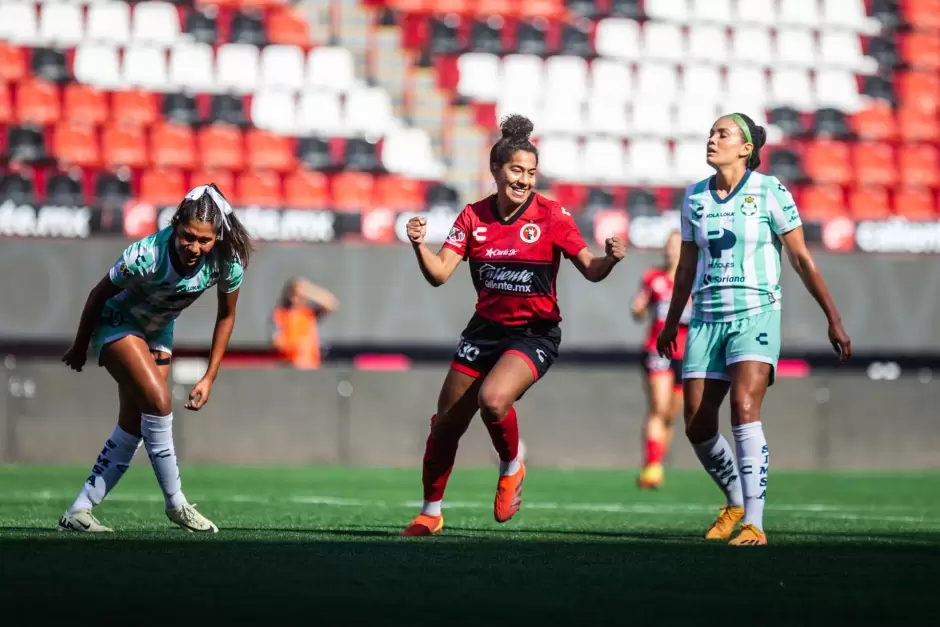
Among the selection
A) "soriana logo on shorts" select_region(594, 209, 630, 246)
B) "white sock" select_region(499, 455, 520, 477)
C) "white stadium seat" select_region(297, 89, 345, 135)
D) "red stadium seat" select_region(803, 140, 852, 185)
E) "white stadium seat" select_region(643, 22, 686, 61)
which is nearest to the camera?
"white sock" select_region(499, 455, 520, 477)

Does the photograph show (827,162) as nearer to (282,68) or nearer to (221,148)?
(282,68)

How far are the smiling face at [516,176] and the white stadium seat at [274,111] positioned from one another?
1161cm

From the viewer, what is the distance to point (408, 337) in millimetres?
17281

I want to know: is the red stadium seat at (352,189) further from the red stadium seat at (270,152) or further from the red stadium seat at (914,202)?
the red stadium seat at (914,202)

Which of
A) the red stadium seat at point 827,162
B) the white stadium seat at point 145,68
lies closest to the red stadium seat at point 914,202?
the red stadium seat at point 827,162

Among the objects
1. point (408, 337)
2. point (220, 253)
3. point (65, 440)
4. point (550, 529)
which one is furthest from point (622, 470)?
point (220, 253)

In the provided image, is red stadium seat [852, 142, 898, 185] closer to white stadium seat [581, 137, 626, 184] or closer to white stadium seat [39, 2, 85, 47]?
white stadium seat [581, 137, 626, 184]

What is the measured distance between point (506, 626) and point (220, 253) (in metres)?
3.39

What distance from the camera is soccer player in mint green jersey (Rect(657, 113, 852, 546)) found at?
7145mm

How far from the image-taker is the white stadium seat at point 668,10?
70.0ft

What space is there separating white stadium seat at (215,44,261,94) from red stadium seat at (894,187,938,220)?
874cm

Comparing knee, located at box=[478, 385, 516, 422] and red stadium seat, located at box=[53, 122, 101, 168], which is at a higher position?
red stadium seat, located at box=[53, 122, 101, 168]

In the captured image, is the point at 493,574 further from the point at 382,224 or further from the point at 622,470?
the point at 382,224

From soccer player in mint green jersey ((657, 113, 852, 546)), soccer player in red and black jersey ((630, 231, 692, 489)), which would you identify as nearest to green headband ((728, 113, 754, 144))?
soccer player in mint green jersey ((657, 113, 852, 546))
